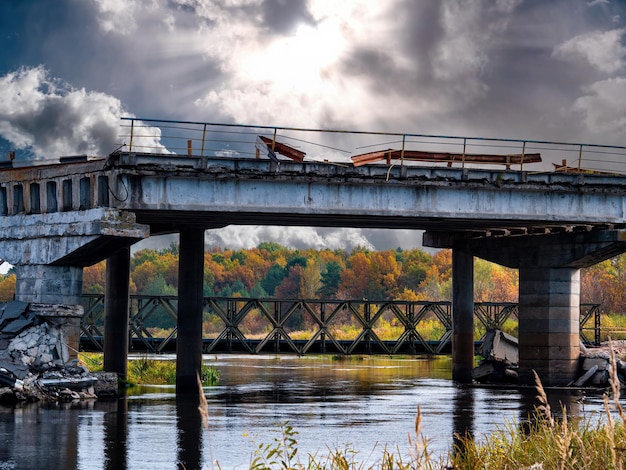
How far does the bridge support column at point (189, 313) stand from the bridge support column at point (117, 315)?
10.9 ft

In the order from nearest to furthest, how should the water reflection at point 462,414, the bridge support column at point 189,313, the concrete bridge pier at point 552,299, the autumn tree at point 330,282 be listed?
the water reflection at point 462,414 < the bridge support column at point 189,313 < the concrete bridge pier at point 552,299 < the autumn tree at point 330,282

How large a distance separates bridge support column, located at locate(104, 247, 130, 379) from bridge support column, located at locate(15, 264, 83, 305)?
8896mm

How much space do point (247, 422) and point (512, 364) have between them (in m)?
29.1

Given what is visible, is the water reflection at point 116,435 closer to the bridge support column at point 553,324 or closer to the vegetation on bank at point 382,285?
the bridge support column at point 553,324

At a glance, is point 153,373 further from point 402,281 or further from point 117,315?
point 402,281

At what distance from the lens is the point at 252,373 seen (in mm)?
66500

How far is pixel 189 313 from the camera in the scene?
4869cm

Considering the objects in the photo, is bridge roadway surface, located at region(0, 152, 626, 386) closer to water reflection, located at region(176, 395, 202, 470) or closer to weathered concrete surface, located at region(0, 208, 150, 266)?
weathered concrete surface, located at region(0, 208, 150, 266)

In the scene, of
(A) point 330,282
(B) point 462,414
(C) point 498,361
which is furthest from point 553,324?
(A) point 330,282

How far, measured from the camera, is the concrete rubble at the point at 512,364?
50188 mm

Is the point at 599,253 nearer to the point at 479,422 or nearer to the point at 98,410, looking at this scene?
the point at 479,422

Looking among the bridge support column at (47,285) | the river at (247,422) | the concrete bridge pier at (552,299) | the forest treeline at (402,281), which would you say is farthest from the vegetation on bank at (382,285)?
the bridge support column at (47,285)

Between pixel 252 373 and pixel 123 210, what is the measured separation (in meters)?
28.8

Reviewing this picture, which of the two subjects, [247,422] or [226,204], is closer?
[247,422]
